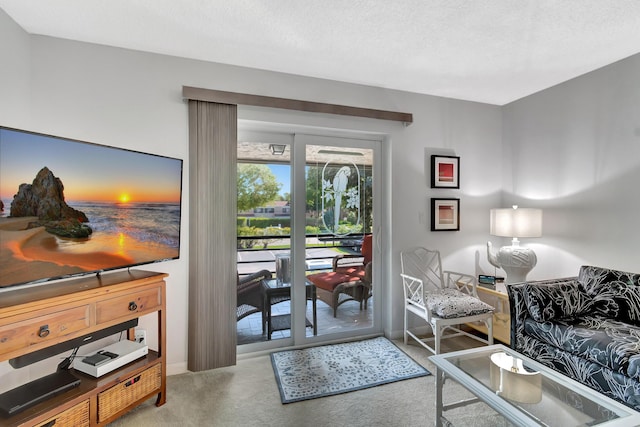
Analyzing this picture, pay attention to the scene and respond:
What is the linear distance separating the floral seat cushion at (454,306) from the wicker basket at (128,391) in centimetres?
214

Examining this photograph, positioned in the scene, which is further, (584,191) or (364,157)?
(364,157)

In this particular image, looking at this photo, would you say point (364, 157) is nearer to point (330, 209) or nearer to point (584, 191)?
point (330, 209)

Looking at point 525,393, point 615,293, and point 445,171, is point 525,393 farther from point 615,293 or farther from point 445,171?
point 445,171

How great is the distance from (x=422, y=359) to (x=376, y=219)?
1353 mm

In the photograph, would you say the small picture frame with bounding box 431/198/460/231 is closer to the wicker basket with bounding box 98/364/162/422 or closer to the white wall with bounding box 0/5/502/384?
the white wall with bounding box 0/5/502/384

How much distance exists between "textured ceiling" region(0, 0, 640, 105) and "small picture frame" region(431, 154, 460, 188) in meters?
0.83

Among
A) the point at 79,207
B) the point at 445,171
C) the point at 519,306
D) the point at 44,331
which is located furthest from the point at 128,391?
the point at 445,171

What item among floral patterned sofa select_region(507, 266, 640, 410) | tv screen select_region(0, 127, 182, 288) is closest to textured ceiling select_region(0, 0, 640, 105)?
Answer: tv screen select_region(0, 127, 182, 288)

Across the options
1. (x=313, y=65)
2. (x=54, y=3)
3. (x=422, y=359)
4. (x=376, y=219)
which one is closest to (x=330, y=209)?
(x=376, y=219)

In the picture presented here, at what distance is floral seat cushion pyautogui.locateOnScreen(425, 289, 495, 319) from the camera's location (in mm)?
2551

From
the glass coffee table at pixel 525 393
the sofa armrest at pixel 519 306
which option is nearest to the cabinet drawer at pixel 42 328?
the glass coffee table at pixel 525 393

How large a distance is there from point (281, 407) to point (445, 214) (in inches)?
95.2

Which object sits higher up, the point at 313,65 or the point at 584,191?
the point at 313,65

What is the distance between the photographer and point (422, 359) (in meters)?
Result: 2.68
